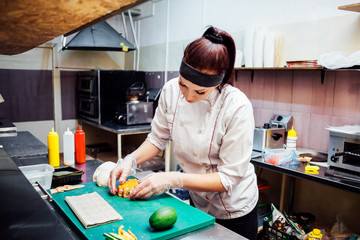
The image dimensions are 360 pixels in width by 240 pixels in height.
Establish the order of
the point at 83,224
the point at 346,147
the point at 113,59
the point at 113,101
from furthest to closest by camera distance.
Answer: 1. the point at 113,59
2. the point at 113,101
3. the point at 346,147
4. the point at 83,224

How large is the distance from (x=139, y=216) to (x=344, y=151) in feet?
5.66

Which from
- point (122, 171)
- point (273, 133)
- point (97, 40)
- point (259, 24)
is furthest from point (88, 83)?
point (122, 171)

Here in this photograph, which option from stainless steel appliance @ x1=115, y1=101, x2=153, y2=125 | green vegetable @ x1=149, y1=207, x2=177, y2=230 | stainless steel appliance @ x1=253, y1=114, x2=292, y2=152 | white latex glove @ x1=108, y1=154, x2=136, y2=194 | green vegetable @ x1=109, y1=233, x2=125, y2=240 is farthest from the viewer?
stainless steel appliance @ x1=115, y1=101, x2=153, y2=125

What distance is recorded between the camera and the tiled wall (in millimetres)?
2584

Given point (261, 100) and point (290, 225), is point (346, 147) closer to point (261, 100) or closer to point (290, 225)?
point (290, 225)

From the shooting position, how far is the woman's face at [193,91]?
1.41 m

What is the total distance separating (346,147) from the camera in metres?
2.21

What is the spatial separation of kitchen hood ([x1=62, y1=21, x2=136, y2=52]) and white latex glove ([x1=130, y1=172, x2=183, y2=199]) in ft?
11.1

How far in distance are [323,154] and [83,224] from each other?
2.34 m

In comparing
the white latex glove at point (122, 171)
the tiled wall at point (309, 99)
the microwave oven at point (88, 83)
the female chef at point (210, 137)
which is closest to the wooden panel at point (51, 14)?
the female chef at point (210, 137)

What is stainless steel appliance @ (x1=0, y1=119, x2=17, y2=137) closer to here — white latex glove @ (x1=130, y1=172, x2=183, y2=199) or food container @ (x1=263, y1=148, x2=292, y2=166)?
white latex glove @ (x1=130, y1=172, x2=183, y2=199)

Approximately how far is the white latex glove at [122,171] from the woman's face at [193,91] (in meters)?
0.48

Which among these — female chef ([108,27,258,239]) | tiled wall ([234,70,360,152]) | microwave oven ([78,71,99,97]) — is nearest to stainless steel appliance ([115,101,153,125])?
microwave oven ([78,71,99,97])

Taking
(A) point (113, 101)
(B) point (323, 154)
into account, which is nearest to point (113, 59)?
(A) point (113, 101)
